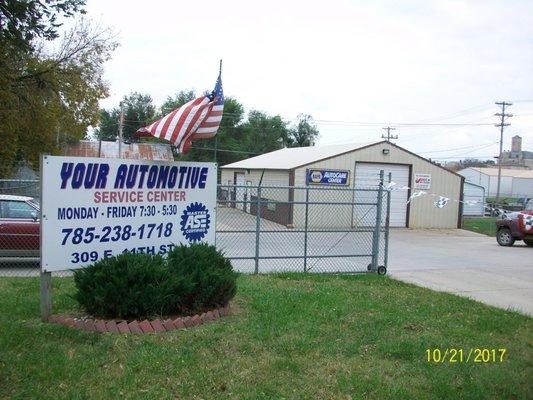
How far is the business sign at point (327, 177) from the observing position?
1003 inches

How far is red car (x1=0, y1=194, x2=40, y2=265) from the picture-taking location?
36.8 ft

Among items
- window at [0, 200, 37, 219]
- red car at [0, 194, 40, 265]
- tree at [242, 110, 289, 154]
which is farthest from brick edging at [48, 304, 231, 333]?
tree at [242, 110, 289, 154]

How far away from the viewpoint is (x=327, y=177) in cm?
2595

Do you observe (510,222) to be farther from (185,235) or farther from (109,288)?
(109,288)

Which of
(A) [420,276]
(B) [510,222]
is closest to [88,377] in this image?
(A) [420,276]

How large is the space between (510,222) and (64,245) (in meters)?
18.0

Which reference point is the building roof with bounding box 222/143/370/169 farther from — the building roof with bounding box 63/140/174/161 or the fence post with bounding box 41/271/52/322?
the fence post with bounding box 41/271/52/322

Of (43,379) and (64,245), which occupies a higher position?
(64,245)

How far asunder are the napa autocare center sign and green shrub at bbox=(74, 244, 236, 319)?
0.47 m

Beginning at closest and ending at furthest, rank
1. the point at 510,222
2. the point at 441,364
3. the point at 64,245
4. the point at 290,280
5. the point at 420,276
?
the point at 441,364 < the point at 64,245 < the point at 290,280 < the point at 420,276 < the point at 510,222

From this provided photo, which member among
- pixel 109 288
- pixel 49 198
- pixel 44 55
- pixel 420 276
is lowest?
pixel 420 276

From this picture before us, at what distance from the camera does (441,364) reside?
204 inches

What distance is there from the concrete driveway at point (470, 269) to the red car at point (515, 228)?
45cm
